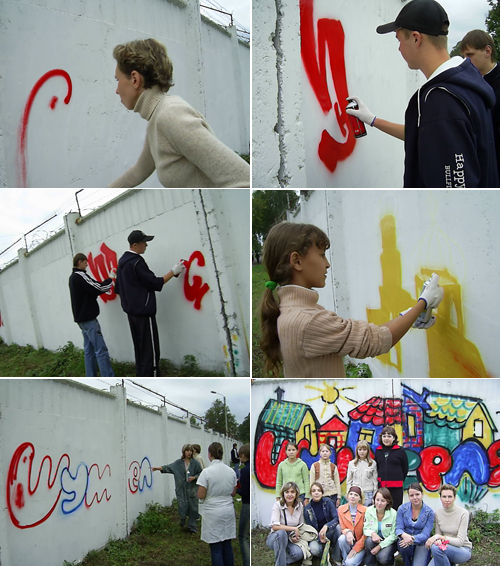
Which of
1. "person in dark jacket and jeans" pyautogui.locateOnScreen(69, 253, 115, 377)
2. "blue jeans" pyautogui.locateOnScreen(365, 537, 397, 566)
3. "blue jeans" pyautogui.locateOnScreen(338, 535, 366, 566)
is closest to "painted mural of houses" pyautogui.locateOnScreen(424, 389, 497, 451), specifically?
"blue jeans" pyautogui.locateOnScreen(365, 537, 397, 566)

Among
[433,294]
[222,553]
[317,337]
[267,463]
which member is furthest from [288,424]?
[317,337]

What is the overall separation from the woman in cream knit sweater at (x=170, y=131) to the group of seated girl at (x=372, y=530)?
2.50 meters

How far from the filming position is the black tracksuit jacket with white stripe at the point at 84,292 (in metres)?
3.97


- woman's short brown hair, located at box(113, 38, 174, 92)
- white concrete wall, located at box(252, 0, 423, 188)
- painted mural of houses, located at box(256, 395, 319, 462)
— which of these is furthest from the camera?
painted mural of houses, located at box(256, 395, 319, 462)

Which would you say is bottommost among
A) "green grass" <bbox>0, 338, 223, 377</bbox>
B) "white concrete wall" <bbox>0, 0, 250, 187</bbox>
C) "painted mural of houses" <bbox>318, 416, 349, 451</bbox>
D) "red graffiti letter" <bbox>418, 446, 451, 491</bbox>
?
"red graffiti letter" <bbox>418, 446, 451, 491</bbox>

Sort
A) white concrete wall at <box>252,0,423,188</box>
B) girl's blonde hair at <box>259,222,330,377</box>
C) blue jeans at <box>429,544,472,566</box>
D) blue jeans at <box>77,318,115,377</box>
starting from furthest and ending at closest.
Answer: blue jeans at <box>77,318,115,377</box> < blue jeans at <box>429,544,472,566</box> < white concrete wall at <box>252,0,423,188</box> < girl's blonde hair at <box>259,222,330,377</box>

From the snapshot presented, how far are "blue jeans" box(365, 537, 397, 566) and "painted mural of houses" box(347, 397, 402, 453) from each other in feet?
2.91

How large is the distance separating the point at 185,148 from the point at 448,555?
10.3 feet

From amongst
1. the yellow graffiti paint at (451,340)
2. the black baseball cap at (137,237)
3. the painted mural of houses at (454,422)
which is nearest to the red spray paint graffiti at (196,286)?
the black baseball cap at (137,237)

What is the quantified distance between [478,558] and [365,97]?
3.85 metres

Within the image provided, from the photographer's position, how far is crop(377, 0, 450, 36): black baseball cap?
256 centimetres

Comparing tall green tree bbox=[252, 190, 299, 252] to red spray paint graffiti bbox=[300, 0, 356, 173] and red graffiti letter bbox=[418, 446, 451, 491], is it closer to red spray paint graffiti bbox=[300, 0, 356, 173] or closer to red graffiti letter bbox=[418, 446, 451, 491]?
red spray paint graffiti bbox=[300, 0, 356, 173]

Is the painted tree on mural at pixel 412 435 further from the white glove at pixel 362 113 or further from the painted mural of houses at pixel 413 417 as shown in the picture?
the white glove at pixel 362 113

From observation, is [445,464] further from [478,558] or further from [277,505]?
[277,505]
